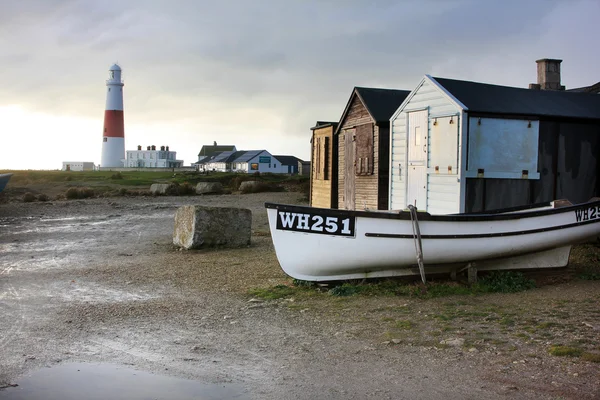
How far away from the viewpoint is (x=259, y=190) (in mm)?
39000

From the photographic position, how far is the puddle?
5285 mm

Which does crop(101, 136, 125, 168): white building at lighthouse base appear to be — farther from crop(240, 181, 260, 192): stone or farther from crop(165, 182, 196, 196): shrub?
crop(240, 181, 260, 192): stone

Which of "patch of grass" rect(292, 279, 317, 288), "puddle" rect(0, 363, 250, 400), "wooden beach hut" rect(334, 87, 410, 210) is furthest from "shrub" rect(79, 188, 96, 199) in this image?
"puddle" rect(0, 363, 250, 400)

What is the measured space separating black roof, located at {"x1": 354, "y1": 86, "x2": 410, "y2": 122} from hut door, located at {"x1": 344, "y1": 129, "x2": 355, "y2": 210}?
137 centimetres

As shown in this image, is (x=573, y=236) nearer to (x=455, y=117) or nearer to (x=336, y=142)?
(x=455, y=117)

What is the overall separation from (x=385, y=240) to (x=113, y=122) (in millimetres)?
71850

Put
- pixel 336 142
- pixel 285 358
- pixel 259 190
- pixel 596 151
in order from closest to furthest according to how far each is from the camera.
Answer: pixel 285 358 < pixel 596 151 < pixel 336 142 < pixel 259 190

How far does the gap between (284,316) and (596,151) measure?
34.6 feet

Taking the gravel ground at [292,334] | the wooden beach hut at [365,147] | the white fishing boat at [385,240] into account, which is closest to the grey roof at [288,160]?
the wooden beach hut at [365,147]

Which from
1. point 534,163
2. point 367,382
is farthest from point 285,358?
point 534,163

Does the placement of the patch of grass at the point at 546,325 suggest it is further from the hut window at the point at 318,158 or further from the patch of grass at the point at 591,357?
the hut window at the point at 318,158

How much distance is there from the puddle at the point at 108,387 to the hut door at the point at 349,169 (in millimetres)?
A: 14029

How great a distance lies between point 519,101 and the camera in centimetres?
1462

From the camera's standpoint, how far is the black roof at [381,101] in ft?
58.7
